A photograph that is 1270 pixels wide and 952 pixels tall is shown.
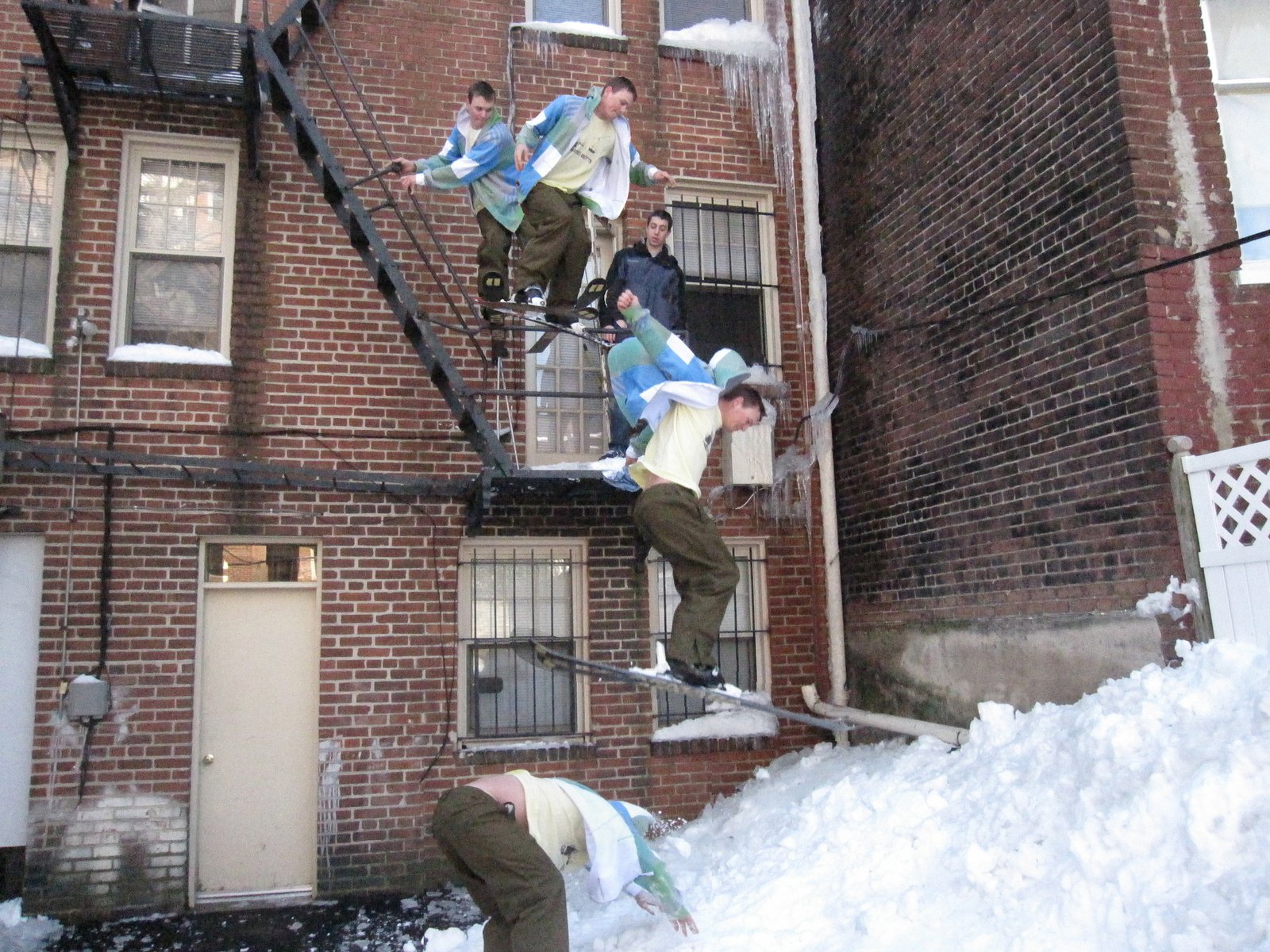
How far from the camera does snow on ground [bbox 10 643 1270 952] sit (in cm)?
410

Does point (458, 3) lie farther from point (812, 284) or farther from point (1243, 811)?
point (1243, 811)

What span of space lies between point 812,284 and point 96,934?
7.23 metres

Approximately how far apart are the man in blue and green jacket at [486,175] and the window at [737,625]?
8.98 ft

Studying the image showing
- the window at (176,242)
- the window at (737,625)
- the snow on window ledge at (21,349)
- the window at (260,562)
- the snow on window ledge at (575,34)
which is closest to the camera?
the snow on window ledge at (21,349)

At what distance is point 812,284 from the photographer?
907cm

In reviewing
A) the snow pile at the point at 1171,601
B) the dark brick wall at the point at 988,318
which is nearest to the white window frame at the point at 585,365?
the dark brick wall at the point at 988,318

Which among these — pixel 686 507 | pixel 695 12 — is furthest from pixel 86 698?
pixel 695 12

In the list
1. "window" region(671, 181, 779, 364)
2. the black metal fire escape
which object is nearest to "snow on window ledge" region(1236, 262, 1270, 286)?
"window" region(671, 181, 779, 364)

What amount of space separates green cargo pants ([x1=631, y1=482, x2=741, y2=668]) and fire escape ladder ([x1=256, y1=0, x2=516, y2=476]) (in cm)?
185

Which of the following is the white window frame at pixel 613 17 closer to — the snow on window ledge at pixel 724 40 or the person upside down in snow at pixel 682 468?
the snow on window ledge at pixel 724 40

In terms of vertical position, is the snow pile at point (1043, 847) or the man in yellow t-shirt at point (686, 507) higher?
the man in yellow t-shirt at point (686, 507)

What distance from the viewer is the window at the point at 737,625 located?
330 inches

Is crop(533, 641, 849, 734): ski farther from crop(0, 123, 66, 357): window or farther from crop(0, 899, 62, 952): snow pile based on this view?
crop(0, 123, 66, 357): window

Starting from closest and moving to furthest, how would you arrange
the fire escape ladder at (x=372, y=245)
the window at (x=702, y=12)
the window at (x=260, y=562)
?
1. the fire escape ladder at (x=372, y=245)
2. the window at (x=260, y=562)
3. the window at (x=702, y=12)
